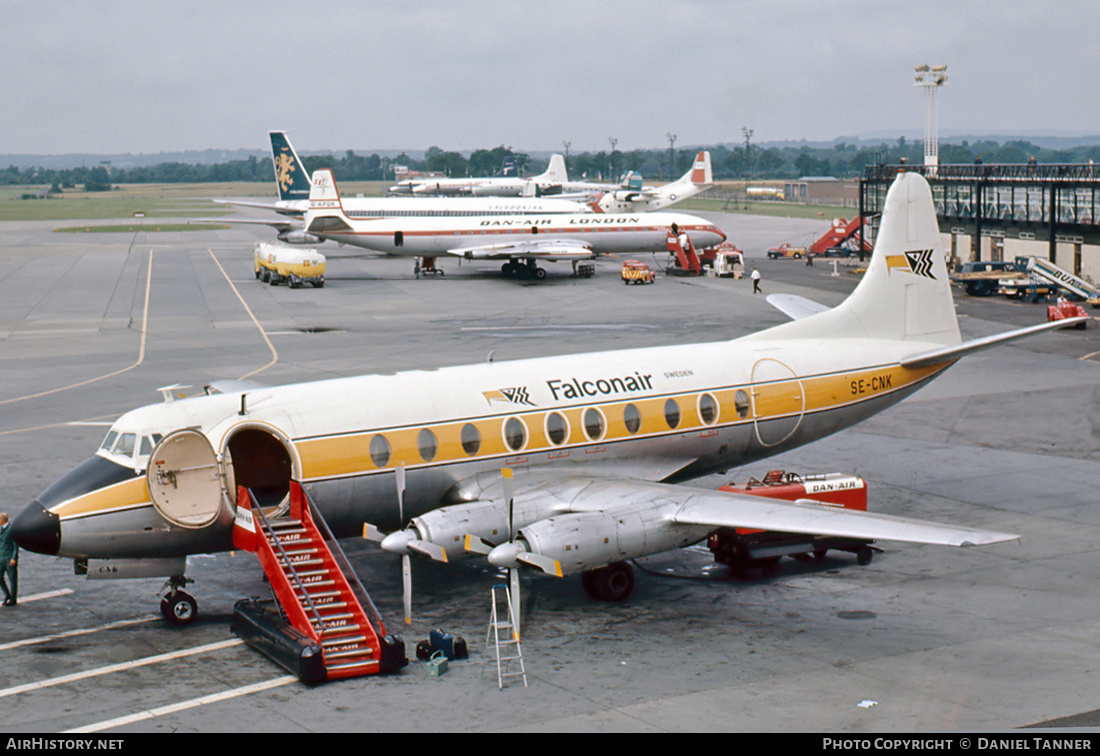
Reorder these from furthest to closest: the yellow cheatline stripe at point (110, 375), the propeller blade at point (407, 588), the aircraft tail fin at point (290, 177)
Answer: the aircraft tail fin at point (290, 177) < the yellow cheatline stripe at point (110, 375) < the propeller blade at point (407, 588)

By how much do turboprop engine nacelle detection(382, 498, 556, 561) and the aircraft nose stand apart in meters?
5.97

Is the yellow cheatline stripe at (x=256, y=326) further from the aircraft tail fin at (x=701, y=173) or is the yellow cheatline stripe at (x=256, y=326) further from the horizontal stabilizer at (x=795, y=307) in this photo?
the aircraft tail fin at (x=701, y=173)

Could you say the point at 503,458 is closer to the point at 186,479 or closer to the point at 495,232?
the point at 186,479

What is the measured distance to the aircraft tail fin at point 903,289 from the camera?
95.2 ft

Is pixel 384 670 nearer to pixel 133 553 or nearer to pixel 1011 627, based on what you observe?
pixel 133 553

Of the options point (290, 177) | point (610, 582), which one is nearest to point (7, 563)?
point (610, 582)

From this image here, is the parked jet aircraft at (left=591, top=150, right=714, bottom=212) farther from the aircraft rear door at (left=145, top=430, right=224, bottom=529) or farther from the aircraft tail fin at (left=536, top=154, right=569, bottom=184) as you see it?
the aircraft rear door at (left=145, top=430, right=224, bottom=529)

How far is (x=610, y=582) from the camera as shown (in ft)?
74.2

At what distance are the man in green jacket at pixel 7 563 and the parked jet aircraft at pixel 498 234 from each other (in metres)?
61.6

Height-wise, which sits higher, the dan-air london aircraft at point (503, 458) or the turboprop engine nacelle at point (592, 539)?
the dan-air london aircraft at point (503, 458)

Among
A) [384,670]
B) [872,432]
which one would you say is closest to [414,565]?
[384,670]

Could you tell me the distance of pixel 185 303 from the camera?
72.6 m

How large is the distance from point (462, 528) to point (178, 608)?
5860 mm

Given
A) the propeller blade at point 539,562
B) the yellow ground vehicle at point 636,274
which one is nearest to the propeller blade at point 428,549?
the propeller blade at point 539,562
